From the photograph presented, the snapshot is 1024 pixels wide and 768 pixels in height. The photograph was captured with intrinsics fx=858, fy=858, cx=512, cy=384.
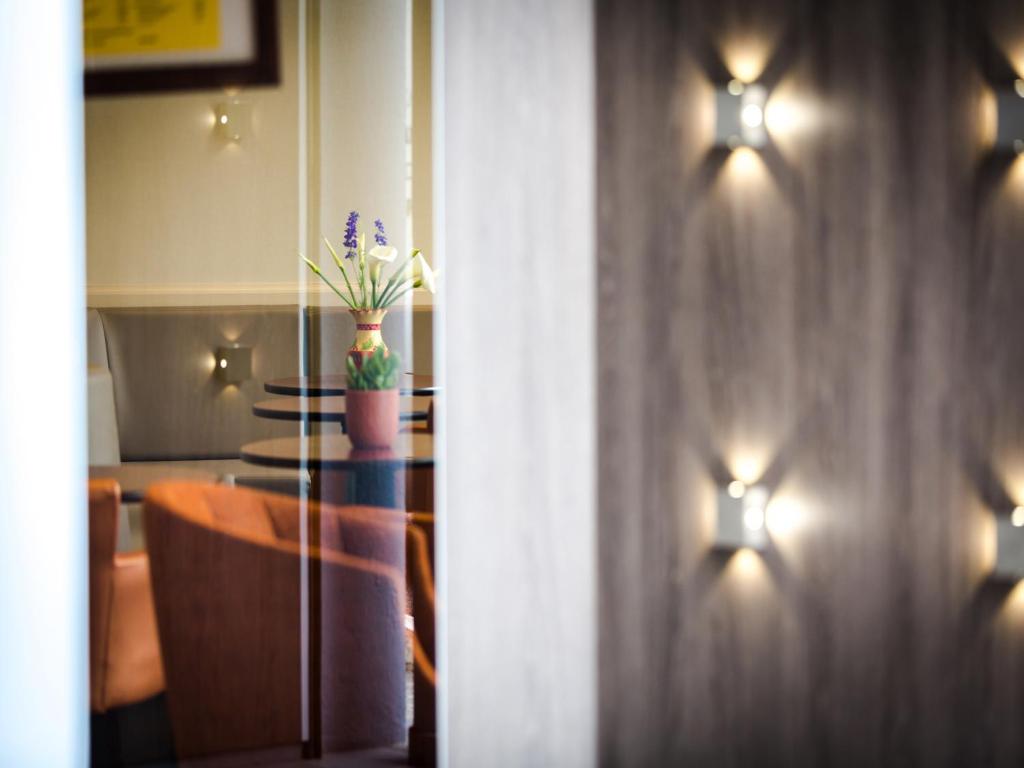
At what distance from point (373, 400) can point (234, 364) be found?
0.30m

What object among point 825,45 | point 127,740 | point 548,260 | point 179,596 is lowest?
point 127,740

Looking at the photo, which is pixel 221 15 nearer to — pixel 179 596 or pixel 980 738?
pixel 179 596

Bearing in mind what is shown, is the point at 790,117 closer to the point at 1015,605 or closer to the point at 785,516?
the point at 785,516

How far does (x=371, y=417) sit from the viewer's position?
1.85m

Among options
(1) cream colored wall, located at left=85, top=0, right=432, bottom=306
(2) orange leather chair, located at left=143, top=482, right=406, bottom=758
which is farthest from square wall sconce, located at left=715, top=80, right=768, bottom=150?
(2) orange leather chair, located at left=143, top=482, right=406, bottom=758

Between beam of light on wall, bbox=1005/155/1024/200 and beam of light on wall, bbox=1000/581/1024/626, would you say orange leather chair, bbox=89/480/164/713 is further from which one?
beam of light on wall, bbox=1005/155/1024/200

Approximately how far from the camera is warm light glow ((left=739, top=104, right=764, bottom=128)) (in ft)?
6.15

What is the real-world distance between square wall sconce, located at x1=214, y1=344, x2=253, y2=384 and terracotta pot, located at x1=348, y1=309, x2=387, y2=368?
0.70 feet

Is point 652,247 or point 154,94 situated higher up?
point 154,94

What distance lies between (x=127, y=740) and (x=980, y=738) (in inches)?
71.5

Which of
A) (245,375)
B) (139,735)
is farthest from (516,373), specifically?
(139,735)

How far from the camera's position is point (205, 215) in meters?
1.80

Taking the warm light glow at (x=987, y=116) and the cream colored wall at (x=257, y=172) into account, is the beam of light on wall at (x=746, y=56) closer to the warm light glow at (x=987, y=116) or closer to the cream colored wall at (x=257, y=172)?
the warm light glow at (x=987, y=116)

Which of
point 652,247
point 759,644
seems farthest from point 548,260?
point 759,644
